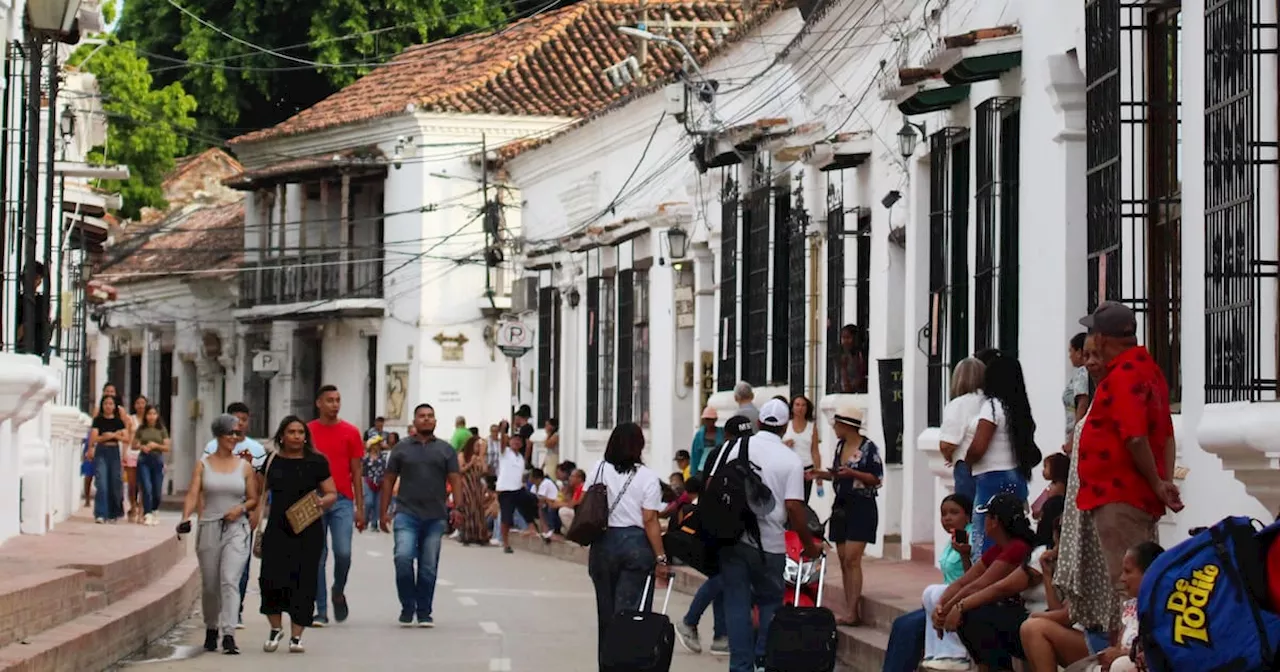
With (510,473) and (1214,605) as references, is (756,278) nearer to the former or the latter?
(510,473)

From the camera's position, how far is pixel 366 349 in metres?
50.8

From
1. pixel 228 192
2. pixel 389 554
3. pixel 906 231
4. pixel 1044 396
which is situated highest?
pixel 228 192

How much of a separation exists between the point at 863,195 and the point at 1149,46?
9754 mm

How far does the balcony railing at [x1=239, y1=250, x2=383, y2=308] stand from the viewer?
5022 centimetres

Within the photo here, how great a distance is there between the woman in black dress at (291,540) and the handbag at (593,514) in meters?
3.08

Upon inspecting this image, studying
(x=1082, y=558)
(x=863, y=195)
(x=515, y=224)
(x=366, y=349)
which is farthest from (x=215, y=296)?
(x=1082, y=558)

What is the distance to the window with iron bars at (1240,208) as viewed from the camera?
1110 centimetres

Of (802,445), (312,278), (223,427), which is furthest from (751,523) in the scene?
(312,278)

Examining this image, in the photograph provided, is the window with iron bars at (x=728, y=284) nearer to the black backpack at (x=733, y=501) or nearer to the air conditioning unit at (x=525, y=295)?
the air conditioning unit at (x=525, y=295)

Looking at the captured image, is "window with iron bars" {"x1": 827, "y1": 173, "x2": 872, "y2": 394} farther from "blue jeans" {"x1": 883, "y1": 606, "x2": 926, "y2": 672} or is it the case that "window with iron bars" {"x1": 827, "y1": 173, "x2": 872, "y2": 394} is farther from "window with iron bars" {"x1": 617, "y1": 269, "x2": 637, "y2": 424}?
"window with iron bars" {"x1": 617, "y1": 269, "x2": 637, "y2": 424}

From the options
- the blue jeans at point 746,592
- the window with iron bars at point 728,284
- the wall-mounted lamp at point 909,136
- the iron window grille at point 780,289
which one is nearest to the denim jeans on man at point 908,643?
the blue jeans at point 746,592

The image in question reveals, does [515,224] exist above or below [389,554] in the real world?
above

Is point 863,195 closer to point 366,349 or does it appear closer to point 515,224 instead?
point 515,224

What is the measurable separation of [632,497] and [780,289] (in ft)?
43.7
